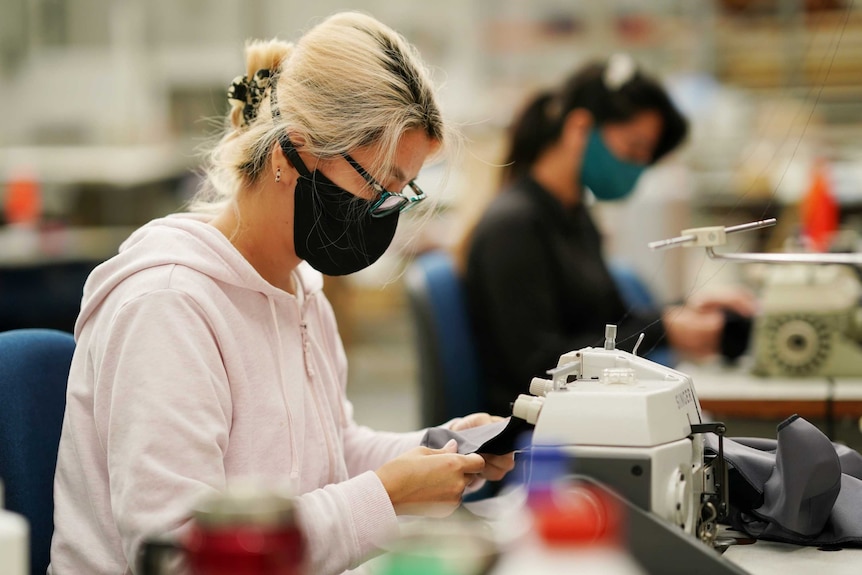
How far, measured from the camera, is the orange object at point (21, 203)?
5.12 metres

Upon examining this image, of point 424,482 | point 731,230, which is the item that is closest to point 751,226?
point 731,230

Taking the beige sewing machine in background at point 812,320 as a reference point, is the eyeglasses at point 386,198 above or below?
above

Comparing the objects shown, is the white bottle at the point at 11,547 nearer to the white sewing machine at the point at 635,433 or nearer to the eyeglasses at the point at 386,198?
the white sewing machine at the point at 635,433

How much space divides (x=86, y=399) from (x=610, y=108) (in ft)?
6.00

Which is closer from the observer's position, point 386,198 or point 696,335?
point 386,198

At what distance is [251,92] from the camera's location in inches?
56.0

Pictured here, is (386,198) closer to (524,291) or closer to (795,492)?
(795,492)

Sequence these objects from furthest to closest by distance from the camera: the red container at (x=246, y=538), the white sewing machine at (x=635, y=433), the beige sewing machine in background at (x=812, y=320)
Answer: the beige sewing machine in background at (x=812, y=320) < the white sewing machine at (x=635, y=433) < the red container at (x=246, y=538)

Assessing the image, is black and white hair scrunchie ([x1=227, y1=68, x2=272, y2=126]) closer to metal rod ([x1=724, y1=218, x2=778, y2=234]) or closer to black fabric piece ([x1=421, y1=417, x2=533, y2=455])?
black fabric piece ([x1=421, y1=417, x2=533, y2=455])

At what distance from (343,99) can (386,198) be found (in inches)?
5.7

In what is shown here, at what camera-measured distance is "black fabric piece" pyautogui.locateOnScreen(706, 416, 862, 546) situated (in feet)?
4.02

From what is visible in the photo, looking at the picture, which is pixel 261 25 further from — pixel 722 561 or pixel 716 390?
pixel 722 561

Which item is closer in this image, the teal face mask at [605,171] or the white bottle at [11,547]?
the white bottle at [11,547]

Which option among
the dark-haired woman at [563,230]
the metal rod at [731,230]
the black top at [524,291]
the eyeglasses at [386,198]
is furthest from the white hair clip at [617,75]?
the eyeglasses at [386,198]
